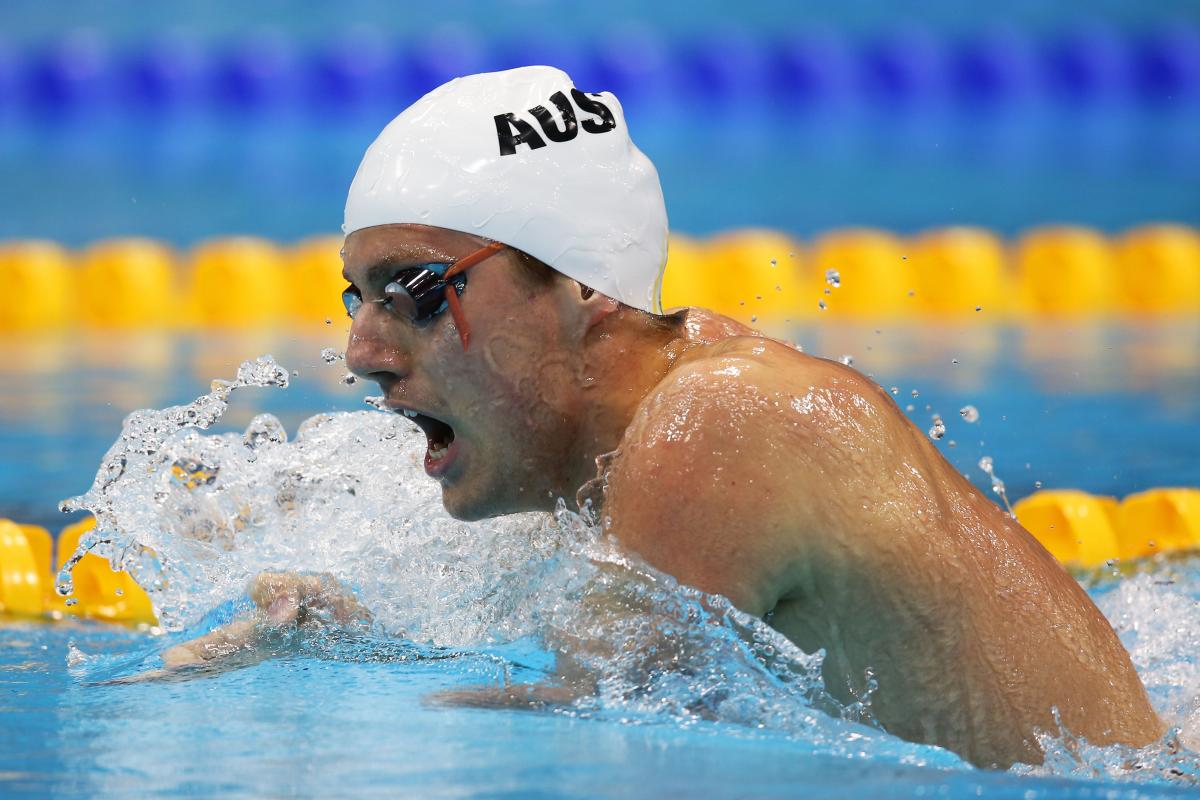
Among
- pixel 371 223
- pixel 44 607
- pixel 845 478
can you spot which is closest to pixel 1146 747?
pixel 845 478

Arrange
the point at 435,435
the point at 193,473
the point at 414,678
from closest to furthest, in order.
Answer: the point at 435,435 < the point at 414,678 < the point at 193,473

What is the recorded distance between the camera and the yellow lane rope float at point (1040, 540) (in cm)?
347

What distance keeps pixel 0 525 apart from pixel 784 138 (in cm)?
971

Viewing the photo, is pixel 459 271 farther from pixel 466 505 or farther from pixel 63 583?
pixel 63 583

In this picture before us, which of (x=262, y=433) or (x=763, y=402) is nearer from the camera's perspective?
(x=763, y=402)

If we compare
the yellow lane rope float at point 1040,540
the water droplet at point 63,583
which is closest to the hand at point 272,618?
the water droplet at point 63,583

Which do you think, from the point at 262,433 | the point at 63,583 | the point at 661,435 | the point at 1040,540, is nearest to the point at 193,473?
the point at 262,433

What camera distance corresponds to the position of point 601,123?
7.31ft

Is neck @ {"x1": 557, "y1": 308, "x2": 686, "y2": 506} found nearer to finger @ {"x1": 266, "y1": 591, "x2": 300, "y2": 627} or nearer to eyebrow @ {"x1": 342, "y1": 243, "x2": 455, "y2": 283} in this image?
eyebrow @ {"x1": 342, "y1": 243, "x2": 455, "y2": 283}

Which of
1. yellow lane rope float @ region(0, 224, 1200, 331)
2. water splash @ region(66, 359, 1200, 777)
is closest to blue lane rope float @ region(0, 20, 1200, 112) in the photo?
yellow lane rope float @ region(0, 224, 1200, 331)

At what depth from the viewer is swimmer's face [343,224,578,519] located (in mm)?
2029

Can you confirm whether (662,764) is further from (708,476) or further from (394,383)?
(394,383)

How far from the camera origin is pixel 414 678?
2254mm

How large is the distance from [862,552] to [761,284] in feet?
18.6
